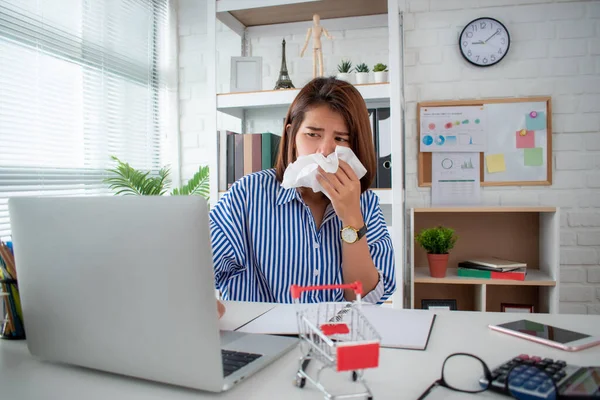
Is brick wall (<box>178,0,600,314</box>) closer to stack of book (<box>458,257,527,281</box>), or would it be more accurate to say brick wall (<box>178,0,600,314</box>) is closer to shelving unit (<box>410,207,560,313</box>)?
shelving unit (<box>410,207,560,313</box>)

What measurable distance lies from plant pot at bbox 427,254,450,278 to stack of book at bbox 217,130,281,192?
865mm

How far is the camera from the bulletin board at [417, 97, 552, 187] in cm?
234

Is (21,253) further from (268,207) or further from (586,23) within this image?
(586,23)

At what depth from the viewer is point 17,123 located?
6.47 feet

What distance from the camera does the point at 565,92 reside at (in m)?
2.33

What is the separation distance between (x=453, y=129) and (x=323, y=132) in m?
1.38

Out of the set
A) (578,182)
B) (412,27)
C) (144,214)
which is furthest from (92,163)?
(578,182)

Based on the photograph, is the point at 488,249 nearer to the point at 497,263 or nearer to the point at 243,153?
the point at 497,263

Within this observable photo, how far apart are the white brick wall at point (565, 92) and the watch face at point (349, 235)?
1482mm

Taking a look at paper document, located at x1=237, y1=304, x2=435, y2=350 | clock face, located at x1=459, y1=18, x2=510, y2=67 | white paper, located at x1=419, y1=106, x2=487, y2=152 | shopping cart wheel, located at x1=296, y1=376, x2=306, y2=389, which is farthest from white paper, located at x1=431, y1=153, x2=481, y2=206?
shopping cart wheel, located at x1=296, y1=376, x2=306, y2=389

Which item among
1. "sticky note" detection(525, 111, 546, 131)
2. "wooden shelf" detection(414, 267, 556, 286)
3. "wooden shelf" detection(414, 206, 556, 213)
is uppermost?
"sticky note" detection(525, 111, 546, 131)

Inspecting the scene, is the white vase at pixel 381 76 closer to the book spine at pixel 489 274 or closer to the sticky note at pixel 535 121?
the sticky note at pixel 535 121

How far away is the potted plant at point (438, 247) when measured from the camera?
2.18 meters

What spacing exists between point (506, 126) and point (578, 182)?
44 centimetres
